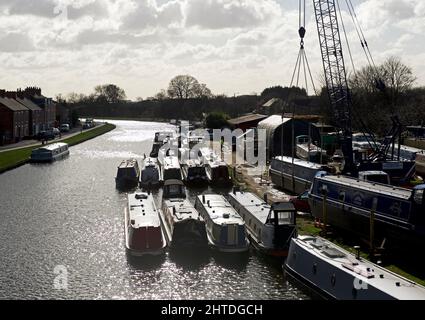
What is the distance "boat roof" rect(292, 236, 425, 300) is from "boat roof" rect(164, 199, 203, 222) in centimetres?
860

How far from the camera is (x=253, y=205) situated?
42.0 meters

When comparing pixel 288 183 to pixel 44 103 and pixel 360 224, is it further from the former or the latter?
pixel 44 103

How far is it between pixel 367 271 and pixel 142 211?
19140 mm

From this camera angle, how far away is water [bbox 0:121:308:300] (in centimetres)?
3064

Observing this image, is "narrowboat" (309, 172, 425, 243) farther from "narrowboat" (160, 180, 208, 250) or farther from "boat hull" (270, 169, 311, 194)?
"narrowboat" (160, 180, 208, 250)

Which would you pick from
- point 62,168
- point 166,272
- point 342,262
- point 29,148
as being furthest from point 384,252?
point 29,148

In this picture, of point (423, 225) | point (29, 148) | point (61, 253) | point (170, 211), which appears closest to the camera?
point (423, 225)

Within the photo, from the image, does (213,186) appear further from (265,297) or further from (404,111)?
(404,111)

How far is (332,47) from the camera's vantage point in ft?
209

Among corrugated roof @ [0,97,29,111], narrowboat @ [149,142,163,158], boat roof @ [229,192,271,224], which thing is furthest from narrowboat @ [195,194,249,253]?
corrugated roof @ [0,97,29,111]

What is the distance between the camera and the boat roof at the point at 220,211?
3680 centimetres

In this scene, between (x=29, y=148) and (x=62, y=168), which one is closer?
(x=62, y=168)
